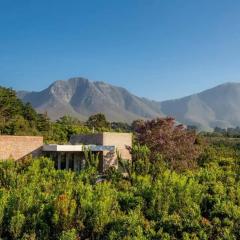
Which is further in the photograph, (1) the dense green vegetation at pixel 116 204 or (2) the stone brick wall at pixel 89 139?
(2) the stone brick wall at pixel 89 139

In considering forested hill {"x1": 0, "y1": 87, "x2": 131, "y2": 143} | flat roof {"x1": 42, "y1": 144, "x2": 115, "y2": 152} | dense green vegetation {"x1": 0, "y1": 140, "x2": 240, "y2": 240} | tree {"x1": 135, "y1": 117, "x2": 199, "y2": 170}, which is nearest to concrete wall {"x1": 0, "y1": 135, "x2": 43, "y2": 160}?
flat roof {"x1": 42, "y1": 144, "x2": 115, "y2": 152}

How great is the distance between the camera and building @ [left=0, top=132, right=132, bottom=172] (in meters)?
26.6

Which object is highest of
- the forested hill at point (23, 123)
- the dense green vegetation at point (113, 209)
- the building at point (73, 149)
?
the forested hill at point (23, 123)

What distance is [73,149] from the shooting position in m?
27.7

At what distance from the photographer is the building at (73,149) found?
26578mm

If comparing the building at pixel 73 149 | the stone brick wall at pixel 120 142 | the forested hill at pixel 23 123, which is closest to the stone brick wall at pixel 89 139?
the building at pixel 73 149

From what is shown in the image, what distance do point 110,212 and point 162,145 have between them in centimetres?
1230

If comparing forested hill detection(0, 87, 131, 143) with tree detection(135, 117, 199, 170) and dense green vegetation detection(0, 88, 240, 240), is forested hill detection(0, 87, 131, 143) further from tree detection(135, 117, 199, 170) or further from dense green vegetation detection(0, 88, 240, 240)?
dense green vegetation detection(0, 88, 240, 240)

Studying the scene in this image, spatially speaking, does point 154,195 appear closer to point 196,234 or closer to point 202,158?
point 196,234

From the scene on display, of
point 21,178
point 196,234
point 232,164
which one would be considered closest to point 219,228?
point 196,234

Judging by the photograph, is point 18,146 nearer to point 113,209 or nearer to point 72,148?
point 72,148

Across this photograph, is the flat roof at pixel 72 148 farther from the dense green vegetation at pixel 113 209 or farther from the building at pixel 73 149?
the dense green vegetation at pixel 113 209

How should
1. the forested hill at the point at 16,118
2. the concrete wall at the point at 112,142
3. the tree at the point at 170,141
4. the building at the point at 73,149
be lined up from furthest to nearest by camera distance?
the forested hill at the point at 16,118
the tree at the point at 170,141
the concrete wall at the point at 112,142
the building at the point at 73,149

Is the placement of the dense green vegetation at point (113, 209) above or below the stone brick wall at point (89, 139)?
below
